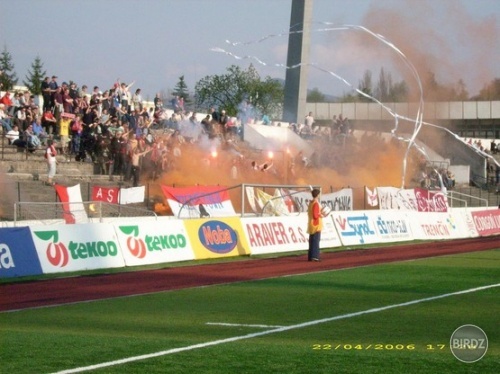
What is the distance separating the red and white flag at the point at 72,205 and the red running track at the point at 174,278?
4.08 metres

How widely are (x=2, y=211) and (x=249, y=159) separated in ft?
52.2

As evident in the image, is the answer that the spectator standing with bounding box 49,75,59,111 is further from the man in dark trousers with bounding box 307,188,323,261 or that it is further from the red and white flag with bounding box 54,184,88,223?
the man in dark trousers with bounding box 307,188,323,261

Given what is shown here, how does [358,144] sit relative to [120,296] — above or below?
above

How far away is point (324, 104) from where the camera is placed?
78.2m

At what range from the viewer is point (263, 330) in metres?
13.0

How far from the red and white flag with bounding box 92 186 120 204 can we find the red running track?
16.8ft

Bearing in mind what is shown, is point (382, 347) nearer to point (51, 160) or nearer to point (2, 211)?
point (2, 211)

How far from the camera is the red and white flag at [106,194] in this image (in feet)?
98.8

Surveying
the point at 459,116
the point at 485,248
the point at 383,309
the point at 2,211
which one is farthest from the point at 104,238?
the point at 459,116

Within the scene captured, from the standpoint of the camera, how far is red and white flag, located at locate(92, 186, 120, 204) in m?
30.1

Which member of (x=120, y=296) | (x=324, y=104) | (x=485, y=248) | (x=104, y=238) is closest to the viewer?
(x=120, y=296)

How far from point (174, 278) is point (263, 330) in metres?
8.79

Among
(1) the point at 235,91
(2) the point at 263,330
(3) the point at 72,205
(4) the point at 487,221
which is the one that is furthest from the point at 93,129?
(1) the point at 235,91

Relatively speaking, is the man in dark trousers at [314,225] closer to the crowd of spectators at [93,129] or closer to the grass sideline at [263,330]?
the grass sideline at [263,330]
